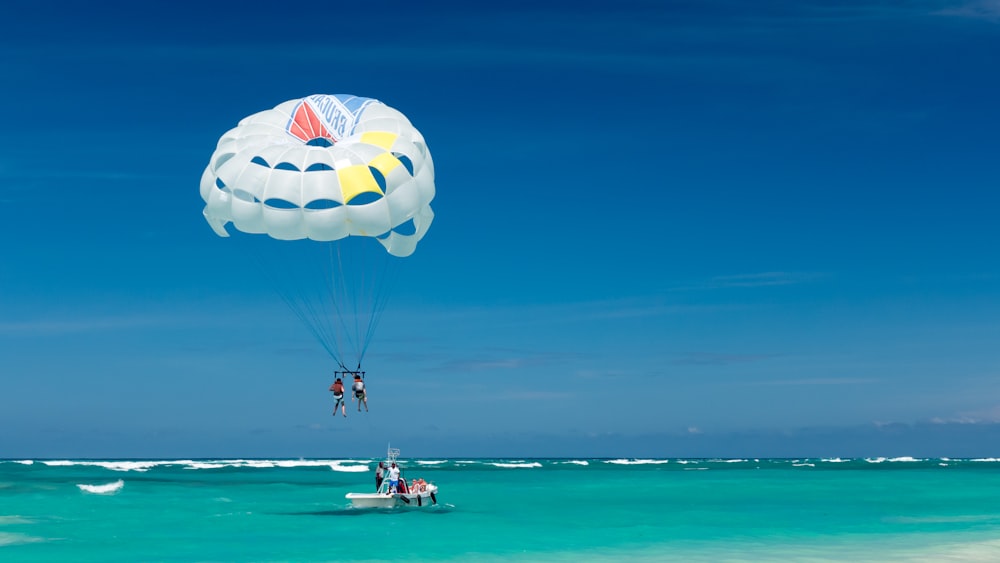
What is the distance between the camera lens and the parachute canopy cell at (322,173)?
19.0m

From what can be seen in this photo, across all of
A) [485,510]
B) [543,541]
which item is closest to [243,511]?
[485,510]

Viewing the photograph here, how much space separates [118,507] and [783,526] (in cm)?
2030

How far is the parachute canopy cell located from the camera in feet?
62.4

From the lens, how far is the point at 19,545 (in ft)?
72.1

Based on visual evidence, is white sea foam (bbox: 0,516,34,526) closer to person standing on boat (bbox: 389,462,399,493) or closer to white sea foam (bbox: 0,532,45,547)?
white sea foam (bbox: 0,532,45,547)

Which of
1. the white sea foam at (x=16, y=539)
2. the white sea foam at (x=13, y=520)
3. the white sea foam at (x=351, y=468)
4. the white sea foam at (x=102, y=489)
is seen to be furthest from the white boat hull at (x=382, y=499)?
the white sea foam at (x=351, y=468)

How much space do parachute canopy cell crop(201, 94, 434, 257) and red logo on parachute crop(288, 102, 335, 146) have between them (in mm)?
19

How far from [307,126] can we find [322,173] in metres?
1.66

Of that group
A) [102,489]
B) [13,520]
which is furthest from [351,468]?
[13,520]

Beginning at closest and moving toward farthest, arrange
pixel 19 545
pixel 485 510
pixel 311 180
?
pixel 311 180 < pixel 19 545 < pixel 485 510

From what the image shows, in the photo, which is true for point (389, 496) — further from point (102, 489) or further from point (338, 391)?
point (102, 489)

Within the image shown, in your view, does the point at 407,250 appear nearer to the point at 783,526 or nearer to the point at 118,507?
the point at 783,526

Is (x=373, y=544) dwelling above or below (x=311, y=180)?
below

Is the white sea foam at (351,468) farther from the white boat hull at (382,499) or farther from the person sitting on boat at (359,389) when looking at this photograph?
the person sitting on boat at (359,389)
